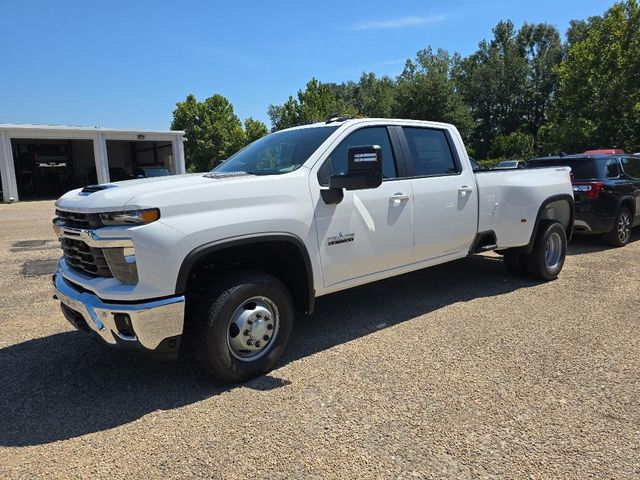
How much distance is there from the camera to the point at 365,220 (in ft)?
13.5

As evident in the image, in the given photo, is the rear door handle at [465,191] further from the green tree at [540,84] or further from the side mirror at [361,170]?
the green tree at [540,84]

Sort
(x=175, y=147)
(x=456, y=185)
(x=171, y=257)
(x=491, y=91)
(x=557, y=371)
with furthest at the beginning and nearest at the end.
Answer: (x=491, y=91), (x=175, y=147), (x=456, y=185), (x=557, y=371), (x=171, y=257)

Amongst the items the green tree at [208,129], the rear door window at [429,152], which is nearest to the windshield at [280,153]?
the rear door window at [429,152]

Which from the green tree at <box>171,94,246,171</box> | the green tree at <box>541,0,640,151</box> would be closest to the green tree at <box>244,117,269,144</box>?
the green tree at <box>171,94,246,171</box>

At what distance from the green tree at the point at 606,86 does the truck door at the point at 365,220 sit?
26.4 m

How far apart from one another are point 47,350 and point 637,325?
18.3ft

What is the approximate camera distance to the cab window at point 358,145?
3971 mm

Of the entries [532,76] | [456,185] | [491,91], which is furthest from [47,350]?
[532,76]

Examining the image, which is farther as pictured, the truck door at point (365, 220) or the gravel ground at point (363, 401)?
the truck door at point (365, 220)

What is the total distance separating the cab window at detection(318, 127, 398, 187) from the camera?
3971 mm

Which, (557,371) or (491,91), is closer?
(557,371)

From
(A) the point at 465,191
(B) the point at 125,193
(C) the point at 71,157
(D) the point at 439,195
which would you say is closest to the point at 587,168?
(A) the point at 465,191

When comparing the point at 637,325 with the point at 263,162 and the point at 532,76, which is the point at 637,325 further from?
the point at 532,76

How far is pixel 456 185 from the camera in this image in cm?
504
